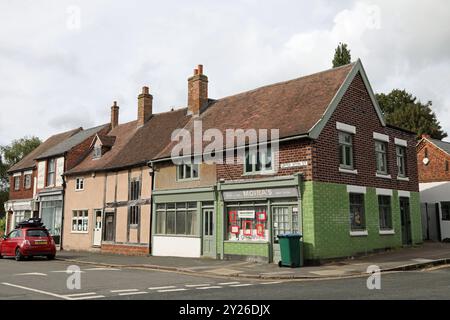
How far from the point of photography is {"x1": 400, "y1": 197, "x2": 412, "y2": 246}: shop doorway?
75.2ft

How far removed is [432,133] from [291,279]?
36722 mm

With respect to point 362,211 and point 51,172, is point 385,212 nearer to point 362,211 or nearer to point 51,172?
point 362,211

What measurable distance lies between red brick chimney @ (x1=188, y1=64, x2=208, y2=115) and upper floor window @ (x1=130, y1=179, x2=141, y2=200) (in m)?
5.19

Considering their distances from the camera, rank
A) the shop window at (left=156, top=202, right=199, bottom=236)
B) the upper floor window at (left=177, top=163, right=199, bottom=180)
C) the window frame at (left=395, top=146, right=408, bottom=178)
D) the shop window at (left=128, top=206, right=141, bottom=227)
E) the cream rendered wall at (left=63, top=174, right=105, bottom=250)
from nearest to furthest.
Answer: the shop window at (left=156, top=202, right=199, bottom=236), the upper floor window at (left=177, top=163, right=199, bottom=180), the window frame at (left=395, top=146, right=408, bottom=178), the shop window at (left=128, top=206, right=141, bottom=227), the cream rendered wall at (left=63, top=174, right=105, bottom=250)

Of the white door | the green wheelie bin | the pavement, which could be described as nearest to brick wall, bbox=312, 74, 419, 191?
the green wheelie bin

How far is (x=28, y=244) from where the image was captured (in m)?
21.4

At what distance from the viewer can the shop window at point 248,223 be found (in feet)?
61.8

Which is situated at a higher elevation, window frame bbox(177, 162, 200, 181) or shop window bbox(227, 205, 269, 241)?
window frame bbox(177, 162, 200, 181)

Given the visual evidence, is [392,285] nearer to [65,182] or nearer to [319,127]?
[319,127]

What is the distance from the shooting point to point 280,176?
1812 centimetres

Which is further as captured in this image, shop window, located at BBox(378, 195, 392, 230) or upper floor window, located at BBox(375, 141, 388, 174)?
upper floor window, located at BBox(375, 141, 388, 174)

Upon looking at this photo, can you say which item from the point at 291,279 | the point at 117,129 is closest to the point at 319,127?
the point at 291,279

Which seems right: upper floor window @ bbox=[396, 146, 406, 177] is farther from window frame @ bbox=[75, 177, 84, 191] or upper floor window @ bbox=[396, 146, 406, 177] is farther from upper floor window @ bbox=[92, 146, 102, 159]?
window frame @ bbox=[75, 177, 84, 191]

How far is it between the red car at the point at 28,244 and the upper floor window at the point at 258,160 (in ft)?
34.9
